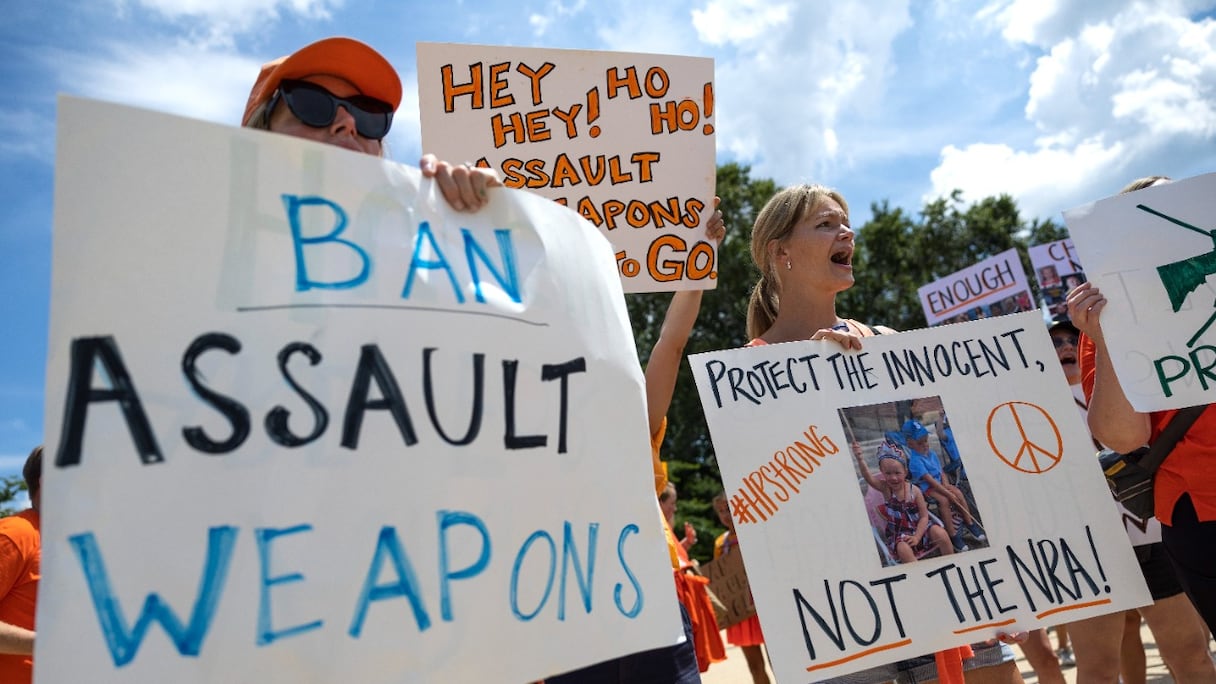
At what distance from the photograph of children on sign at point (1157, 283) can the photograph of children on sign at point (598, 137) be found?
44.5 inches

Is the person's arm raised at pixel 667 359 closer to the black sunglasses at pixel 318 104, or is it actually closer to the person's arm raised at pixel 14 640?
the black sunglasses at pixel 318 104

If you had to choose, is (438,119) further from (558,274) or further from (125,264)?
(125,264)

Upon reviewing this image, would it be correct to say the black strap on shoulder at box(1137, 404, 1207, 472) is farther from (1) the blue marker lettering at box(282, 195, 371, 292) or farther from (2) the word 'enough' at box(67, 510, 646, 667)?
(1) the blue marker lettering at box(282, 195, 371, 292)

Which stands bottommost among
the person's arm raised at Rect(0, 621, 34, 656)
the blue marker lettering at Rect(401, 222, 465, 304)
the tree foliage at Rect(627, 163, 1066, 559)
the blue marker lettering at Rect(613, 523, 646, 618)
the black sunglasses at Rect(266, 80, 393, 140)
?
the blue marker lettering at Rect(613, 523, 646, 618)

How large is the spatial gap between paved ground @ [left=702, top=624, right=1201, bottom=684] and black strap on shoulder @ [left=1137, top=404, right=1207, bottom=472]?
2750mm

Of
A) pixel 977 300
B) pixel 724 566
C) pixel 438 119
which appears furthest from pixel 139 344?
pixel 977 300

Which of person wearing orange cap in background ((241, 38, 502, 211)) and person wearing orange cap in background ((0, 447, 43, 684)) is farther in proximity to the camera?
person wearing orange cap in background ((0, 447, 43, 684))

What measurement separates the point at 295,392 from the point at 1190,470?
8.03 ft

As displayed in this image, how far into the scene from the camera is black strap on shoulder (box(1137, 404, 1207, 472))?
2664 mm

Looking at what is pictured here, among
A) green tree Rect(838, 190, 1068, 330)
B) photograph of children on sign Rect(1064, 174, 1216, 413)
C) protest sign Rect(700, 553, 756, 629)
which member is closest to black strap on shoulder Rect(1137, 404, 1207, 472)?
photograph of children on sign Rect(1064, 174, 1216, 413)

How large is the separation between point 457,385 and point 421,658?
0.43 metres

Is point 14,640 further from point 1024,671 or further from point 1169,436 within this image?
point 1024,671

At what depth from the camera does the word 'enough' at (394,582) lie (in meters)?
1.21

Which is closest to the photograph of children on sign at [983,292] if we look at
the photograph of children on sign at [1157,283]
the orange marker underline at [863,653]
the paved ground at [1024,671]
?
the paved ground at [1024,671]
